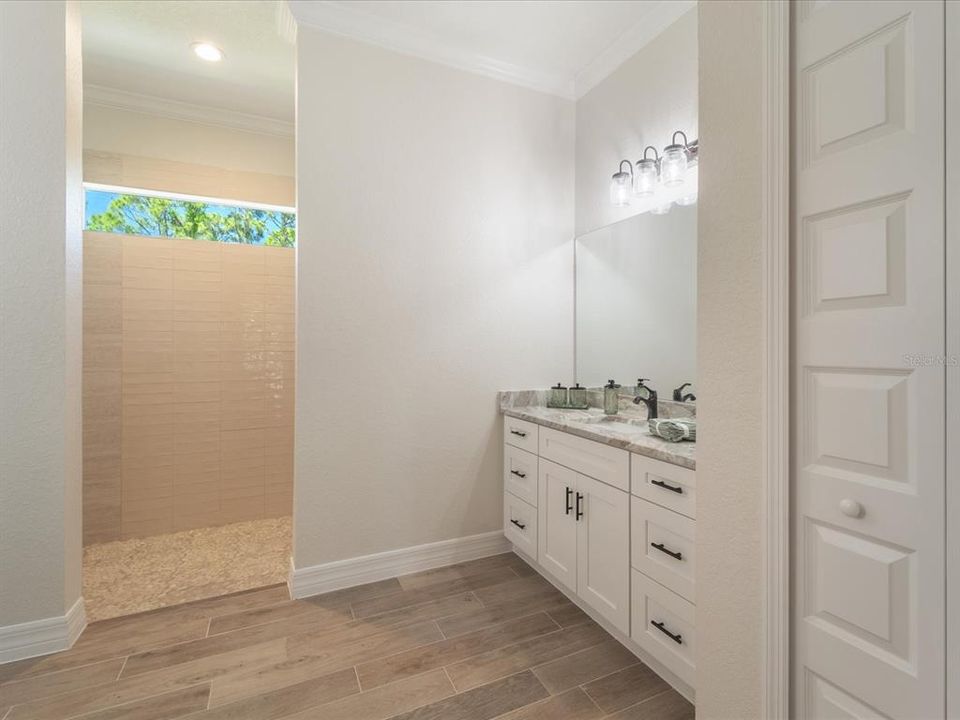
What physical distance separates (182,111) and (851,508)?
13.2 feet

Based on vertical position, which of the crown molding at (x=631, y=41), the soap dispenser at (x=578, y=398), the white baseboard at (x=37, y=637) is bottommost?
the white baseboard at (x=37, y=637)

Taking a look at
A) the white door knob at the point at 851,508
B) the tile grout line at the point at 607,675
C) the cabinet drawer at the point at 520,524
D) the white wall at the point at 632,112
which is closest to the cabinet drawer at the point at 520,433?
the cabinet drawer at the point at 520,524

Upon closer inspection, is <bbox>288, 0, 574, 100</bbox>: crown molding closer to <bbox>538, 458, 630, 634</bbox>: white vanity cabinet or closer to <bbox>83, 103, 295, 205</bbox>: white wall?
<bbox>83, 103, 295, 205</bbox>: white wall

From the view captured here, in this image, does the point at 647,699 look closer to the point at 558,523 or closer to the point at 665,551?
the point at 665,551

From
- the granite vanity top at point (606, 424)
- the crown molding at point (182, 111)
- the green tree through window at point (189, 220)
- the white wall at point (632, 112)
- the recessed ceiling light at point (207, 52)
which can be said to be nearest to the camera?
the granite vanity top at point (606, 424)

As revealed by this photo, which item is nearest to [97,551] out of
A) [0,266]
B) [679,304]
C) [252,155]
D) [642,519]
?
[0,266]

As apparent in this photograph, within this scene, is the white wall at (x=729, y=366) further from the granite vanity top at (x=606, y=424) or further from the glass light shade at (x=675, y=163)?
the glass light shade at (x=675, y=163)

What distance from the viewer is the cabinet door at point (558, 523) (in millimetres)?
1979

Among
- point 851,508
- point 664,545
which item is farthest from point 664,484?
point 851,508

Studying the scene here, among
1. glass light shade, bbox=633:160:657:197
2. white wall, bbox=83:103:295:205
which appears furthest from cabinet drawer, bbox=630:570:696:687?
white wall, bbox=83:103:295:205

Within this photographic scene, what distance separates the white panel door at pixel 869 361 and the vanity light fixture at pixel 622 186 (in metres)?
1.35

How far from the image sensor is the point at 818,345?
3.24 feet

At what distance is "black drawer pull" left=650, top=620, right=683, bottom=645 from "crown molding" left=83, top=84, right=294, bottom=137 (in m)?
3.75

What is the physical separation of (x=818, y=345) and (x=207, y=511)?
355cm
